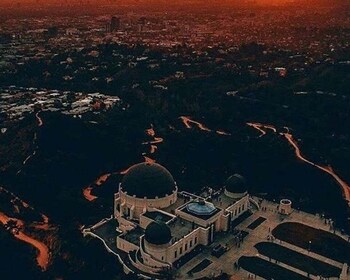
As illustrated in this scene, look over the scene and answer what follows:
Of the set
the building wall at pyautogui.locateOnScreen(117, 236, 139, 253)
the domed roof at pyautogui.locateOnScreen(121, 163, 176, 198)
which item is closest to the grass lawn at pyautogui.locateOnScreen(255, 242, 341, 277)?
the domed roof at pyautogui.locateOnScreen(121, 163, 176, 198)

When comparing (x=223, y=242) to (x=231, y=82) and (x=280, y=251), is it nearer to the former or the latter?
(x=280, y=251)

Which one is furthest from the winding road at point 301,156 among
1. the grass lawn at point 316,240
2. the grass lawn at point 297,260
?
the grass lawn at point 297,260

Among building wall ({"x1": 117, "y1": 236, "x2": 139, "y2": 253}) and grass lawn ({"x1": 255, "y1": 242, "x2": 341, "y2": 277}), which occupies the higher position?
building wall ({"x1": 117, "y1": 236, "x2": 139, "y2": 253})

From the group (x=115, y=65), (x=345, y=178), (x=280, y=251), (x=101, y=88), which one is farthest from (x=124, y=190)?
(x=115, y=65)

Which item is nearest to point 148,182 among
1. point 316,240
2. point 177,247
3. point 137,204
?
point 137,204

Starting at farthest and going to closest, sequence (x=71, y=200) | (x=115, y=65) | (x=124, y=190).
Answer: (x=115, y=65), (x=71, y=200), (x=124, y=190)

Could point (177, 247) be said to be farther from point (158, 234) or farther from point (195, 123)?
point (195, 123)

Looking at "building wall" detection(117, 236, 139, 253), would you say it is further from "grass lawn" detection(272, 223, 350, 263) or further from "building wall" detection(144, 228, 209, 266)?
"grass lawn" detection(272, 223, 350, 263)
